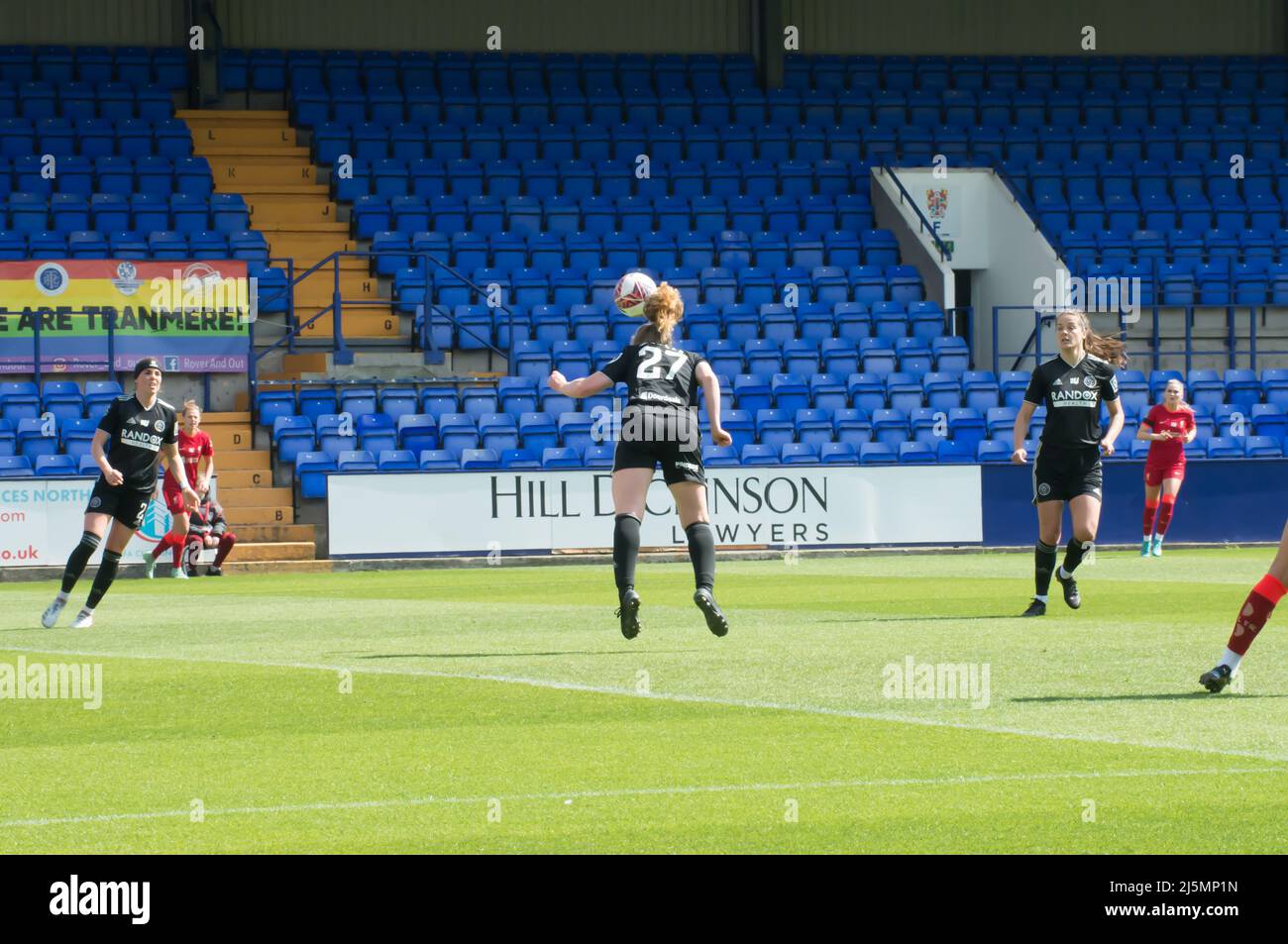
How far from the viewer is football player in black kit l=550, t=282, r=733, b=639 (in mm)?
12578

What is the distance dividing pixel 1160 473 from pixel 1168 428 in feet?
2.41

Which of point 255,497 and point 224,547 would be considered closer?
point 224,547

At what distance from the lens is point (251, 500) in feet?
90.2

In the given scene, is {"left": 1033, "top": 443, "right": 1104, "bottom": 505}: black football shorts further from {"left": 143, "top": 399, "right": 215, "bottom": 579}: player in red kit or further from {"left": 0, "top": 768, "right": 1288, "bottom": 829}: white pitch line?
{"left": 143, "top": 399, "right": 215, "bottom": 579}: player in red kit

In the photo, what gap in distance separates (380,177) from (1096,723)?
27.0m

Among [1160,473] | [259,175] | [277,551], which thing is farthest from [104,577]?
[259,175]

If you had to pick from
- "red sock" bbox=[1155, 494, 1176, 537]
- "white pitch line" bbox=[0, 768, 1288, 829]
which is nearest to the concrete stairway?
"red sock" bbox=[1155, 494, 1176, 537]

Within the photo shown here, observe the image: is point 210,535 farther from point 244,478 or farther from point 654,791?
point 654,791

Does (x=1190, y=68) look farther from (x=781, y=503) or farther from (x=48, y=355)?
(x=48, y=355)

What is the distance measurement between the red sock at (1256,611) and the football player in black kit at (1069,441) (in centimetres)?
550

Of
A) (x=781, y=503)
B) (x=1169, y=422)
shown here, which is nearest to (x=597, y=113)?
(x=781, y=503)

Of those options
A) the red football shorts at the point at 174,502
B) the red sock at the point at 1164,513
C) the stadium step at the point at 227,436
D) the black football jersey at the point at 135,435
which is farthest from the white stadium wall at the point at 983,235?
the black football jersey at the point at 135,435
